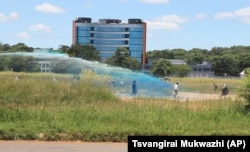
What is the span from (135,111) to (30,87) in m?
9.56

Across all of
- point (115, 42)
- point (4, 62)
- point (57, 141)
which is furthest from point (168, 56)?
point (57, 141)

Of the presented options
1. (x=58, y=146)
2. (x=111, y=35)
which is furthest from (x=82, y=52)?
(x=58, y=146)

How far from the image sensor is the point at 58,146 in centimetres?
941

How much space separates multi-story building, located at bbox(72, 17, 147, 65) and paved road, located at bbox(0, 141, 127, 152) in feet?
525

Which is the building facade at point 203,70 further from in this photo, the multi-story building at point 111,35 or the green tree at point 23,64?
the green tree at point 23,64

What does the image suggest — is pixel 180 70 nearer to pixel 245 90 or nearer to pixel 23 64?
pixel 23 64

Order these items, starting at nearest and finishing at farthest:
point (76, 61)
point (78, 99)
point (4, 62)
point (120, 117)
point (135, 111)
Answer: point (120, 117)
point (135, 111)
point (78, 99)
point (76, 61)
point (4, 62)

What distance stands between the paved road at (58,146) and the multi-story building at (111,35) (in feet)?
525

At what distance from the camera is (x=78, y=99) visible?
1980 cm

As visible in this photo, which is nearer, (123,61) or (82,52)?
Answer: (123,61)

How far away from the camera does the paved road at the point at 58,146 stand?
9023 mm

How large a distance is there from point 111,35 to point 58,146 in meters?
171

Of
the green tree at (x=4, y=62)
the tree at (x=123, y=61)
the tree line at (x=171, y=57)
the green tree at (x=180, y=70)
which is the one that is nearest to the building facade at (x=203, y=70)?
the tree line at (x=171, y=57)

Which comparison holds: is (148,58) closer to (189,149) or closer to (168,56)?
(168,56)
